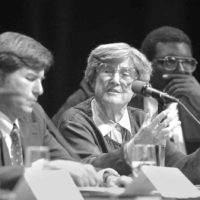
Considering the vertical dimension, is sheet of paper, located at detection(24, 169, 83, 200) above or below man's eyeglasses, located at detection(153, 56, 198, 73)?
above

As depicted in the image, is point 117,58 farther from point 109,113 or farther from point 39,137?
point 39,137

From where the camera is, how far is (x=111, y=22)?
4.94 metres

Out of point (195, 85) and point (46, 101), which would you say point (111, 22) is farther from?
point (195, 85)

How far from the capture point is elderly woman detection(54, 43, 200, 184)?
3188mm

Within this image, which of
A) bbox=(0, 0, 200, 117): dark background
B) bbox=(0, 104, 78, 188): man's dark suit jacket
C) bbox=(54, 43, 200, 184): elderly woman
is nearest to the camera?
bbox=(0, 104, 78, 188): man's dark suit jacket

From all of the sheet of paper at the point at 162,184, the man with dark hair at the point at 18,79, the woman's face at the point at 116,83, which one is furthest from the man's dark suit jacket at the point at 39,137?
the sheet of paper at the point at 162,184

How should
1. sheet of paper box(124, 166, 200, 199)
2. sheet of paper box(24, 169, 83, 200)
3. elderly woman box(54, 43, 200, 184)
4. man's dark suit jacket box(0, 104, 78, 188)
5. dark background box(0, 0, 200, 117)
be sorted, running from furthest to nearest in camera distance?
dark background box(0, 0, 200, 117), elderly woman box(54, 43, 200, 184), man's dark suit jacket box(0, 104, 78, 188), sheet of paper box(124, 166, 200, 199), sheet of paper box(24, 169, 83, 200)

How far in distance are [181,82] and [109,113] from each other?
73cm

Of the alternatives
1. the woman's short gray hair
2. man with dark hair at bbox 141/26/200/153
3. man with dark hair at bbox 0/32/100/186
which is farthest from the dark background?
man with dark hair at bbox 0/32/100/186

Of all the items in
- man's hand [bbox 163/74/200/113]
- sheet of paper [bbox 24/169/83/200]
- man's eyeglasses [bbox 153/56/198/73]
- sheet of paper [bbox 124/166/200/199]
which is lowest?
man's hand [bbox 163/74/200/113]

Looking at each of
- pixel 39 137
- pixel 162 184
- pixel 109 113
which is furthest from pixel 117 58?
pixel 162 184

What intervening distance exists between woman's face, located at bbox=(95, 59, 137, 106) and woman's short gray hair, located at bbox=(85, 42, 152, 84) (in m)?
0.03

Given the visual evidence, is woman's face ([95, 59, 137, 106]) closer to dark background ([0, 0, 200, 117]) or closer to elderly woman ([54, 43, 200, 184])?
elderly woman ([54, 43, 200, 184])

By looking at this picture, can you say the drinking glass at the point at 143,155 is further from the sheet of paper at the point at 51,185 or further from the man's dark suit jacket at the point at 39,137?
the man's dark suit jacket at the point at 39,137
